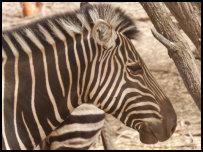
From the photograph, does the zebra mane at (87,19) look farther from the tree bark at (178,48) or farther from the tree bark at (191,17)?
the tree bark at (191,17)

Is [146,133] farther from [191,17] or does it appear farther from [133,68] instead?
[191,17]

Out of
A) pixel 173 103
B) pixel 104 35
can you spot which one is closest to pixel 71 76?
pixel 104 35

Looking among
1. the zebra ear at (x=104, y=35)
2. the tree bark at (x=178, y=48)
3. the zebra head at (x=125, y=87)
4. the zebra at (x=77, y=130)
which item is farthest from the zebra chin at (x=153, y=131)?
the zebra at (x=77, y=130)

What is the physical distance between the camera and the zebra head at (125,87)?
3.36 m

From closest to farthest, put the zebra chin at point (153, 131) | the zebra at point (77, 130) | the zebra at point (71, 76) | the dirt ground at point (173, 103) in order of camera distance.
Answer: the zebra at point (71, 76) → the zebra chin at point (153, 131) → the zebra at point (77, 130) → the dirt ground at point (173, 103)

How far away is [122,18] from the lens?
357 centimetres

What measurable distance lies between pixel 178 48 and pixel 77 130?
1.55m

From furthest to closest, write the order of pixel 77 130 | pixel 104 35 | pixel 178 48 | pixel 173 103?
pixel 173 103 → pixel 77 130 → pixel 178 48 → pixel 104 35

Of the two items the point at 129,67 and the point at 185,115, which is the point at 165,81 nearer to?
the point at 185,115

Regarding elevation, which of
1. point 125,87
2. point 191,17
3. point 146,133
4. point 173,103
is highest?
point 191,17

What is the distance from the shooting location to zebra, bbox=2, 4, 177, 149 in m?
3.24

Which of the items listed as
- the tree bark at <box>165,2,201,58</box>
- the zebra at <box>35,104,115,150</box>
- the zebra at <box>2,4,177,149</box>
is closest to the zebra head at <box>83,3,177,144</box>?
the zebra at <box>2,4,177,149</box>

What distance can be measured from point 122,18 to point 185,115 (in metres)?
3.33

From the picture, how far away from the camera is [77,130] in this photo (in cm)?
441
